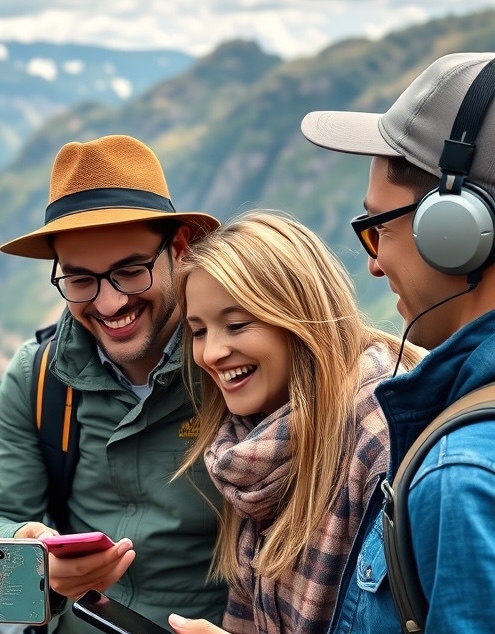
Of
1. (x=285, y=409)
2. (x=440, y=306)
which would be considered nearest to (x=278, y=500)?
(x=285, y=409)

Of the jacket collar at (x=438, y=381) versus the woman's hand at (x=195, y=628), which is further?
the woman's hand at (x=195, y=628)

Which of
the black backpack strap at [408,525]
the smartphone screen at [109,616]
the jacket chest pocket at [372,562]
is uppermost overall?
the black backpack strap at [408,525]

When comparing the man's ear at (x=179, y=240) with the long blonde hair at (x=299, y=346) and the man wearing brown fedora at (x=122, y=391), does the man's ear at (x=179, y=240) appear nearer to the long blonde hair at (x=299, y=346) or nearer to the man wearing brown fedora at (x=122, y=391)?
the man wearing brown fedora at (x=122, y=391)

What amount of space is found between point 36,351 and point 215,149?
9385 cm

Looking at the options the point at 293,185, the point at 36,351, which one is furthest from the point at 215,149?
the point at 36,351

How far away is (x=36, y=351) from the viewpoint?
3020 mm

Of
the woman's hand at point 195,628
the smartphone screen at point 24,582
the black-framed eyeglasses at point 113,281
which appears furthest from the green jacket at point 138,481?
the woman's hand at point 195,628

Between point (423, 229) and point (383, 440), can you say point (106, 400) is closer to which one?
point (383, 440)

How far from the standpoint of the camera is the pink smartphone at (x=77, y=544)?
91.2 inches

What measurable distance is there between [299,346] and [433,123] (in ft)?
3.14

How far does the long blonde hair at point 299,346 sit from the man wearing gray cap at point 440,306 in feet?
1.44

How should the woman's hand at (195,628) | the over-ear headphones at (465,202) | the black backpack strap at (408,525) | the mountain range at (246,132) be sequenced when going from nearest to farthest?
the black backpack strap at (408,525), the over-ear headphones at (465,202), the woman's hand at (195,628), the mountain range at (246,132)

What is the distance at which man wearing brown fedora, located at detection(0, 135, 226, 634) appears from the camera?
9.17 ft

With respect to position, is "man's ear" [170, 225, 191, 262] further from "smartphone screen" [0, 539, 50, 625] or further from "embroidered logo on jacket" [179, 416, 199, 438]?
"smartphone screen" [0, 539, 50, 625]
